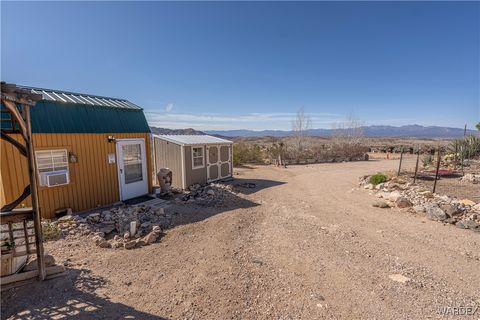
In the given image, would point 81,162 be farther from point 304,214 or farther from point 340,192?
point 340,192

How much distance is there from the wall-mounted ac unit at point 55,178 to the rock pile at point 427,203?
371 inches

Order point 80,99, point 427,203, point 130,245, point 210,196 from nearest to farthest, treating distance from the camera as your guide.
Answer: point 130,245 → point 80,99 → point 427,203 → point 210,196

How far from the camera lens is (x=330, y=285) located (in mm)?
3555

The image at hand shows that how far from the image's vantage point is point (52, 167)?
6.08 m

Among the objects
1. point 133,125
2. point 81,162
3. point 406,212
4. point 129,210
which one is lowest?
point 406,212

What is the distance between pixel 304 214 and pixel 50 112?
7.52 meters

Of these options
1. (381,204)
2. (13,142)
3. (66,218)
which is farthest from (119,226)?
(381,204)

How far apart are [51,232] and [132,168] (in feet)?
10.7

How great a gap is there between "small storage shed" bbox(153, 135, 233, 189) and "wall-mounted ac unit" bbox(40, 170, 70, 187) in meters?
4.13

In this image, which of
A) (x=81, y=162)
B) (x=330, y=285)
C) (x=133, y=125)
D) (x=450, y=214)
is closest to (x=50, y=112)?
(x=81, y=162)

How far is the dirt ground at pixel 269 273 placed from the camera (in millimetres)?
3020

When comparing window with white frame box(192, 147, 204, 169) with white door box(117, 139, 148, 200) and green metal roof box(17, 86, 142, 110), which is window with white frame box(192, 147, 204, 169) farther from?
green metal roof box(17, 86, 142, 110)

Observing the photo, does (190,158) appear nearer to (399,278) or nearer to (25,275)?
(25,275)

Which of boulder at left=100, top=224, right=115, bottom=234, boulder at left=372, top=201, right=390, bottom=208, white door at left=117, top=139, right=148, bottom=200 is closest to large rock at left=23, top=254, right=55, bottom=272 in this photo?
boulder at left=100, top=224, right=115, bottom=234
